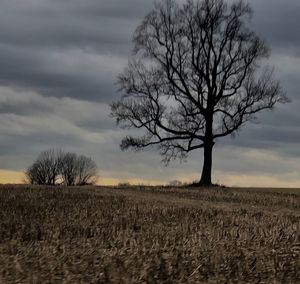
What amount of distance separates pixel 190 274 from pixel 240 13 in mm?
44627

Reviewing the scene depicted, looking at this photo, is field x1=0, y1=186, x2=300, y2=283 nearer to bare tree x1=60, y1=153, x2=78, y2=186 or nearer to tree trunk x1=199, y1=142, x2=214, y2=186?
tree trunk x1=199, y1=142, x2=214, y2=186

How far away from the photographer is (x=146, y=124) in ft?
167

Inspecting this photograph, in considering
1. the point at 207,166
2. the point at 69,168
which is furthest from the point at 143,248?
the point at 69,168

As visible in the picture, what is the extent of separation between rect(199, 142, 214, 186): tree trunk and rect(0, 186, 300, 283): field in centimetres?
3093

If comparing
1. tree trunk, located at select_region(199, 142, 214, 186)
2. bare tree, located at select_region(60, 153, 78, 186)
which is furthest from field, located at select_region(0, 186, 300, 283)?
bare tree, located at select_region(60, 153, 78, 186)

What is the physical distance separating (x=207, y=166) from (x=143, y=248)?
38.3 meters

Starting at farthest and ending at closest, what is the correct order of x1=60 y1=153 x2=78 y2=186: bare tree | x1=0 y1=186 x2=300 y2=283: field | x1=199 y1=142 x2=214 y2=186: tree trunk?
x1=60 y1=153 x2=78 y2=186: bare tree < x1=199 y1=142 x2=214 y2=186: tree trunk < x1=0 y1=186 x2=300 y2=283: field

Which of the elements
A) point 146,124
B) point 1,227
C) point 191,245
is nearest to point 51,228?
point 1,227

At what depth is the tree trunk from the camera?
1954 inches

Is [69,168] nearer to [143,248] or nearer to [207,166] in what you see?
[207,166]

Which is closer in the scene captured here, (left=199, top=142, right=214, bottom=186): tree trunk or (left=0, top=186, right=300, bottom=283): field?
(left=0, top=186, right=300, bottom=283): field

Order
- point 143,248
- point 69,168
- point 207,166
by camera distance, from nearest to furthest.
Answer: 1. point 143,248
2. point 207,166
3. point 69,168

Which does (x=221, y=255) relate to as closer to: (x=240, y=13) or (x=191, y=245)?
(x=191, y=245)

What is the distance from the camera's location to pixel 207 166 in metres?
50.2
